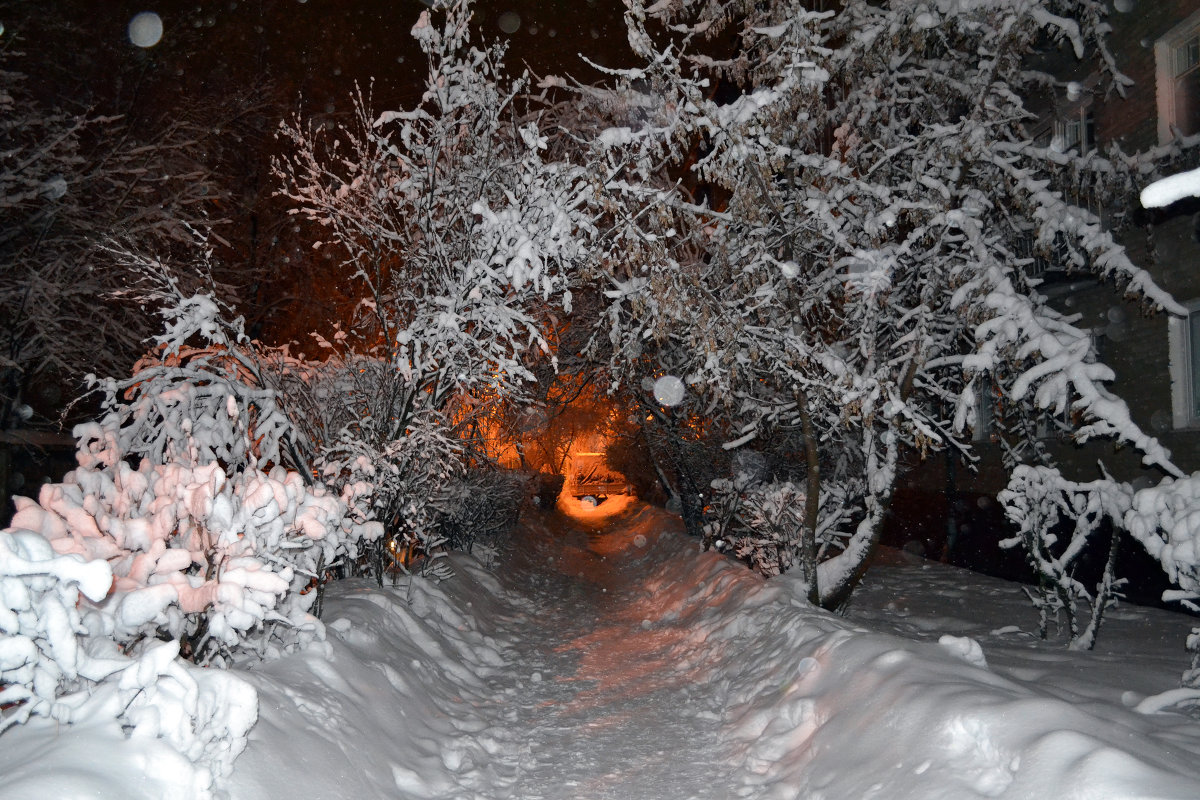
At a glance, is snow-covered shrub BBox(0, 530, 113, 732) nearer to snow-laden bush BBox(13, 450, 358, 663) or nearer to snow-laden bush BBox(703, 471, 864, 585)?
snow-laden bush BBox(13, 450, 358, 663)

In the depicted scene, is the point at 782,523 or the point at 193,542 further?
the point at 782,523

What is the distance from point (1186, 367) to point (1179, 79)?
3878mm

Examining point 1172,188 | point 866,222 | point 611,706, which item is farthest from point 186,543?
point 866,222

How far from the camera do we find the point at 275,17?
17.6 m

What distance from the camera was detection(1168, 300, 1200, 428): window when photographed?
10.5 metres

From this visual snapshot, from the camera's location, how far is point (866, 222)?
7.56m

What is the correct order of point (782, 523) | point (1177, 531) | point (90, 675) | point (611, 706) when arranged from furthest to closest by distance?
point (782, 523), point (611, 706), point (1177, 531), point (90, 675)

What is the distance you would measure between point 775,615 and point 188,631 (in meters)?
5.21

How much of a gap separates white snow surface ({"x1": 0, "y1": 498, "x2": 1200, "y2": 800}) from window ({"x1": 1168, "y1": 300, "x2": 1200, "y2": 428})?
2.61 metres

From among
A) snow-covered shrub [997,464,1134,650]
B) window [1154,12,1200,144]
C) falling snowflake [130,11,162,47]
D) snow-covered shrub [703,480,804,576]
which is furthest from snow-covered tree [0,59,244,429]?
window [1154,12,1200,144]

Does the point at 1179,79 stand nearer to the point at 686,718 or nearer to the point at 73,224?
the point at 686,718

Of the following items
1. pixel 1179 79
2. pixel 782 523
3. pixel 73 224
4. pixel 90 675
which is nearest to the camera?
pixel 90 675

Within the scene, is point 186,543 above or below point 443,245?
below

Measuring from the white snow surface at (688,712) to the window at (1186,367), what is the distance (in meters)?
2.61
